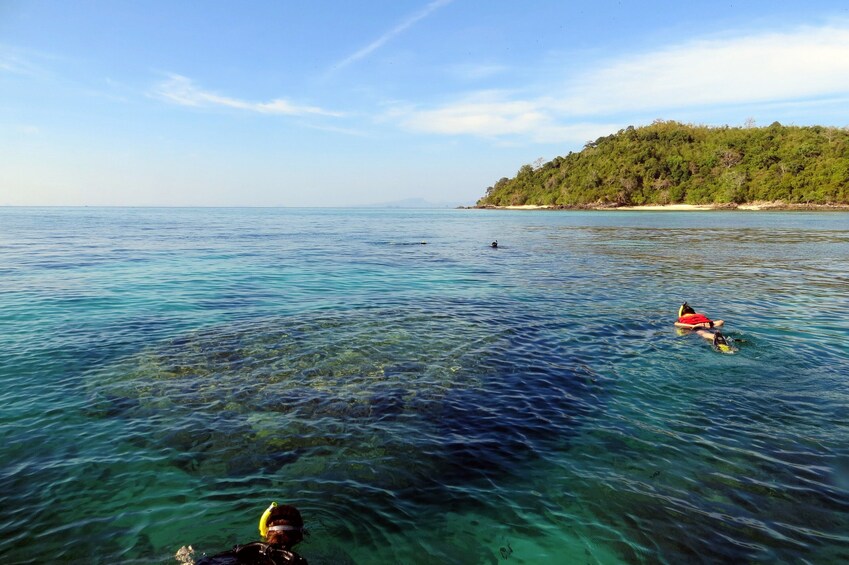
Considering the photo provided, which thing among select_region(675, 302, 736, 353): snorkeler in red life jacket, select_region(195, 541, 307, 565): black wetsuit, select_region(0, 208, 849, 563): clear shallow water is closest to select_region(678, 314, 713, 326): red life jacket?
select_region(675, 302, 736, 353): snorkeler in red life jacket

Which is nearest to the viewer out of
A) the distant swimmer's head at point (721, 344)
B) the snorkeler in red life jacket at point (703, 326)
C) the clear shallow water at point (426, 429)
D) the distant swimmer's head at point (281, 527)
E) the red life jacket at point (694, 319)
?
the distant swimmer's head at point (281, 527)

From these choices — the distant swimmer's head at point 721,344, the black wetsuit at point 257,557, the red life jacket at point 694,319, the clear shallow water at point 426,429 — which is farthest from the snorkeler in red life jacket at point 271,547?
the red life jacket at point 694,319

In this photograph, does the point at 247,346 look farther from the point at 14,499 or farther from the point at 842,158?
the point at 842,158

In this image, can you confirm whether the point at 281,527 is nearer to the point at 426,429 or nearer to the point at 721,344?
the point at 426,429

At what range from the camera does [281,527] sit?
6203 mm

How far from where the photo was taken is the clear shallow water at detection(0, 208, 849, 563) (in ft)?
23.5

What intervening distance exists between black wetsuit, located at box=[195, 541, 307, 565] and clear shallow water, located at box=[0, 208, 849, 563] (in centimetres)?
92

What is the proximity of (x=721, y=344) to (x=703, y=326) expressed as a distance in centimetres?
153

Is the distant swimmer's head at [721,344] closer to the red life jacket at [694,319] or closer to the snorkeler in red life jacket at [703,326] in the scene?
the snorkeler in red life jacket at [703,326]

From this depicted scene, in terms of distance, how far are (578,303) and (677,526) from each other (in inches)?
667

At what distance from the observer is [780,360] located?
14648 mm

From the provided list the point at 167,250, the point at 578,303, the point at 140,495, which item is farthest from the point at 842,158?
the point at 140,495

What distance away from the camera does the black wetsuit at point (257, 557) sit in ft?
19.1

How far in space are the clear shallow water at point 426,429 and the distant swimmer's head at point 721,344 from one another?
0.47 meters
